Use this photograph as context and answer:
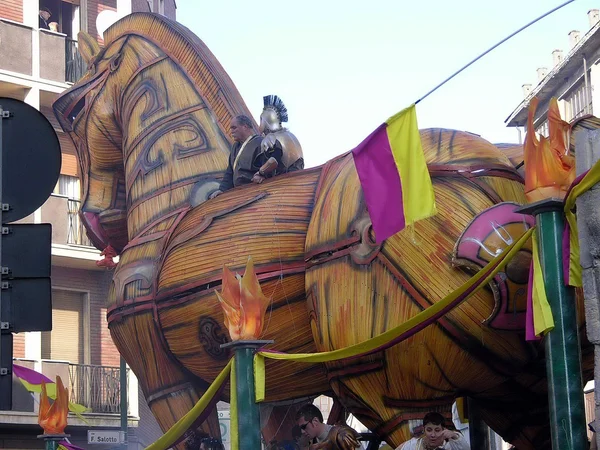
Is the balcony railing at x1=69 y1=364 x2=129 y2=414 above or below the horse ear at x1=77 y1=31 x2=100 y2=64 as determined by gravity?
below

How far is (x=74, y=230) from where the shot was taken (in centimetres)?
2470

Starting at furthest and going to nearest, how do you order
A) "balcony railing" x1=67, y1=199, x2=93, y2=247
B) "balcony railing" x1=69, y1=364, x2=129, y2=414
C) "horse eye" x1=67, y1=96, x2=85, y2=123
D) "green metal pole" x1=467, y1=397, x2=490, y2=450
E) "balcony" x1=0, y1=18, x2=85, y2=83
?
1. "balcony railing" x1=67, y1=199, x2=93, y2=247
2. "balcony" x1=0, y1=18, x2=85, y2=83
3. "balcony railing" x1=69, y1=364, x2=129, y2=414
4. "horse eye" x1=67, y1=96, x2=85, y2=123
5. "green metal pole" x1=467, y1=397, x2=490, y2=450

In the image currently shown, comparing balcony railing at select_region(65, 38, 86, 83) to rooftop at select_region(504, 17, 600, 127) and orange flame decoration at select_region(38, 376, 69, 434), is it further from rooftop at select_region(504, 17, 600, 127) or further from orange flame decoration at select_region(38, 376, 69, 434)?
rooftop at select_region(504, 17, 600, 127)

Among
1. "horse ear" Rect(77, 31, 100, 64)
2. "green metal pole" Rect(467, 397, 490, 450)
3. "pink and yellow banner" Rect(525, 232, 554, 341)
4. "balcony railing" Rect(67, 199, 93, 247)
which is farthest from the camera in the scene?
"balcony railing" Rect(67, 199, 93, 247)

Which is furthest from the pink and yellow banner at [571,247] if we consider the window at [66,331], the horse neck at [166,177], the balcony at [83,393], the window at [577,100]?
the window at [577,100]

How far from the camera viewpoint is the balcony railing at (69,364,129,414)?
23750 mm

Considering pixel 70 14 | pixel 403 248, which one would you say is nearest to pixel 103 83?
pixel 403 248

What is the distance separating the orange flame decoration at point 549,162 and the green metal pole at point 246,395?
6.58ft

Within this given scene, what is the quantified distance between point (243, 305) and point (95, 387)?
17.0 m

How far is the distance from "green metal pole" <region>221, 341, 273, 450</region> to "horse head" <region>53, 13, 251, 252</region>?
233 cm

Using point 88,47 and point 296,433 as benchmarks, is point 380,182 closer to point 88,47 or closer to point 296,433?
point 296,433

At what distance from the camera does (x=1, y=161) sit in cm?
554

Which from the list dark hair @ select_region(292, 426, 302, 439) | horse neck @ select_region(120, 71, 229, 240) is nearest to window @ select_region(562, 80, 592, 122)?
horse neck @ select_region(120, 71, 229, 240)

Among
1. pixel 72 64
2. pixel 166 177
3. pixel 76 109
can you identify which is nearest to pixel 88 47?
pixel 76 109
